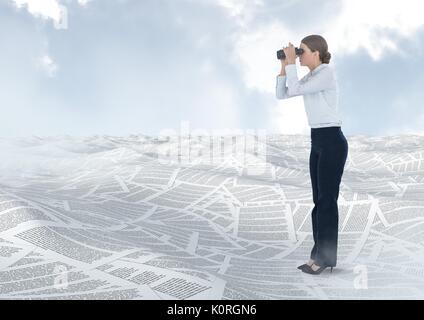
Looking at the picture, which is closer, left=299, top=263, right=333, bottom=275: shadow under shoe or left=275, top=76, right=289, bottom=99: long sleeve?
left=275, top=76, right=289, bottom=99: long sleeve

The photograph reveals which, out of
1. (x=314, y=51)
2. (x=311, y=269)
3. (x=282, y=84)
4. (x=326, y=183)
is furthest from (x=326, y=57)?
(x=311, y=269)

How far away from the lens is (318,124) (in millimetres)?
4066

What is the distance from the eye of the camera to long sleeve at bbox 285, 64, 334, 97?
3957mm

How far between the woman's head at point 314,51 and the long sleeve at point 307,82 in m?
0.14

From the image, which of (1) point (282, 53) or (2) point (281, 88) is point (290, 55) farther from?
(2) point (281, 88)

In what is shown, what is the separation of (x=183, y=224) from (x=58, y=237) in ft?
5.70

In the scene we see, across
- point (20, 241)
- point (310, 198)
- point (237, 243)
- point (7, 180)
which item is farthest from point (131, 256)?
point (7, 180)

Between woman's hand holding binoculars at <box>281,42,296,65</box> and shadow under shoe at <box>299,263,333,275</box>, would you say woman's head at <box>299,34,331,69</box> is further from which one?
shadow under shoe at <box>299,263,333,275</box>

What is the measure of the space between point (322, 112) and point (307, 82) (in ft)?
0.80

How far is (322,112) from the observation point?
4035 mm

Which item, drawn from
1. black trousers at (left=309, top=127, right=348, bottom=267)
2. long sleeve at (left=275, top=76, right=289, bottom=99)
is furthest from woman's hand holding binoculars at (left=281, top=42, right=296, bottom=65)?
black trousers at (left=309, top=127, right=348, bottom=267)
